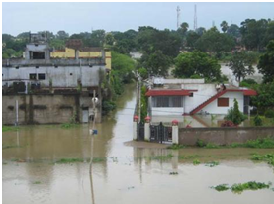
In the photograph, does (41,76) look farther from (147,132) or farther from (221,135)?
(221,135)

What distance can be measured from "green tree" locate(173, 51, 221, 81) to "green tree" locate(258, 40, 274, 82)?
6.90 meters

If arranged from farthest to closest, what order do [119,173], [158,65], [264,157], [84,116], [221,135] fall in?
[158,65], [84,116], [221,135], [264,157], [119,173]

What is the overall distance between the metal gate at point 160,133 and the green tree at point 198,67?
19.9 m

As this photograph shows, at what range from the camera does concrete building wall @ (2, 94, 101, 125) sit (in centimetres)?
2827

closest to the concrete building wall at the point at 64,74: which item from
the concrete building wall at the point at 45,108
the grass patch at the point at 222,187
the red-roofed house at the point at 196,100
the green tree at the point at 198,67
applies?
the concrete building wall at the point at 45,108

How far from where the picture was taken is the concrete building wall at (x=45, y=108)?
1113 inches

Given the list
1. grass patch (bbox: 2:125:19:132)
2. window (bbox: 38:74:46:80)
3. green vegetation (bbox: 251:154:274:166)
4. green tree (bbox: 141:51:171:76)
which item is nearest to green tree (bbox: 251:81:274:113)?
green vegetation (bbox: 251:154:274:166)

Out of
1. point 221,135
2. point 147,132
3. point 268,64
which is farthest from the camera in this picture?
point 268,64

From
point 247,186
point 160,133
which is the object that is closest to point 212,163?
point 247,186

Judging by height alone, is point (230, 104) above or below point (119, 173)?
above

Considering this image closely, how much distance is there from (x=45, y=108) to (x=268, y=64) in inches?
565

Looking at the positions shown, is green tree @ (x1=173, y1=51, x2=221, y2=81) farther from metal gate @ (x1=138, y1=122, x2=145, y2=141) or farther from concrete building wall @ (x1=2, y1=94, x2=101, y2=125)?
metal gate @ (x1=138, y1=122, x2=145, y2=141)

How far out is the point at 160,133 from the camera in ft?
72.6

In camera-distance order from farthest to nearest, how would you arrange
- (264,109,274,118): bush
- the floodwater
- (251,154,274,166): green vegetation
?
(264,109,274,118): bush
(251,154,274,166): green vegetation
the floodwater
